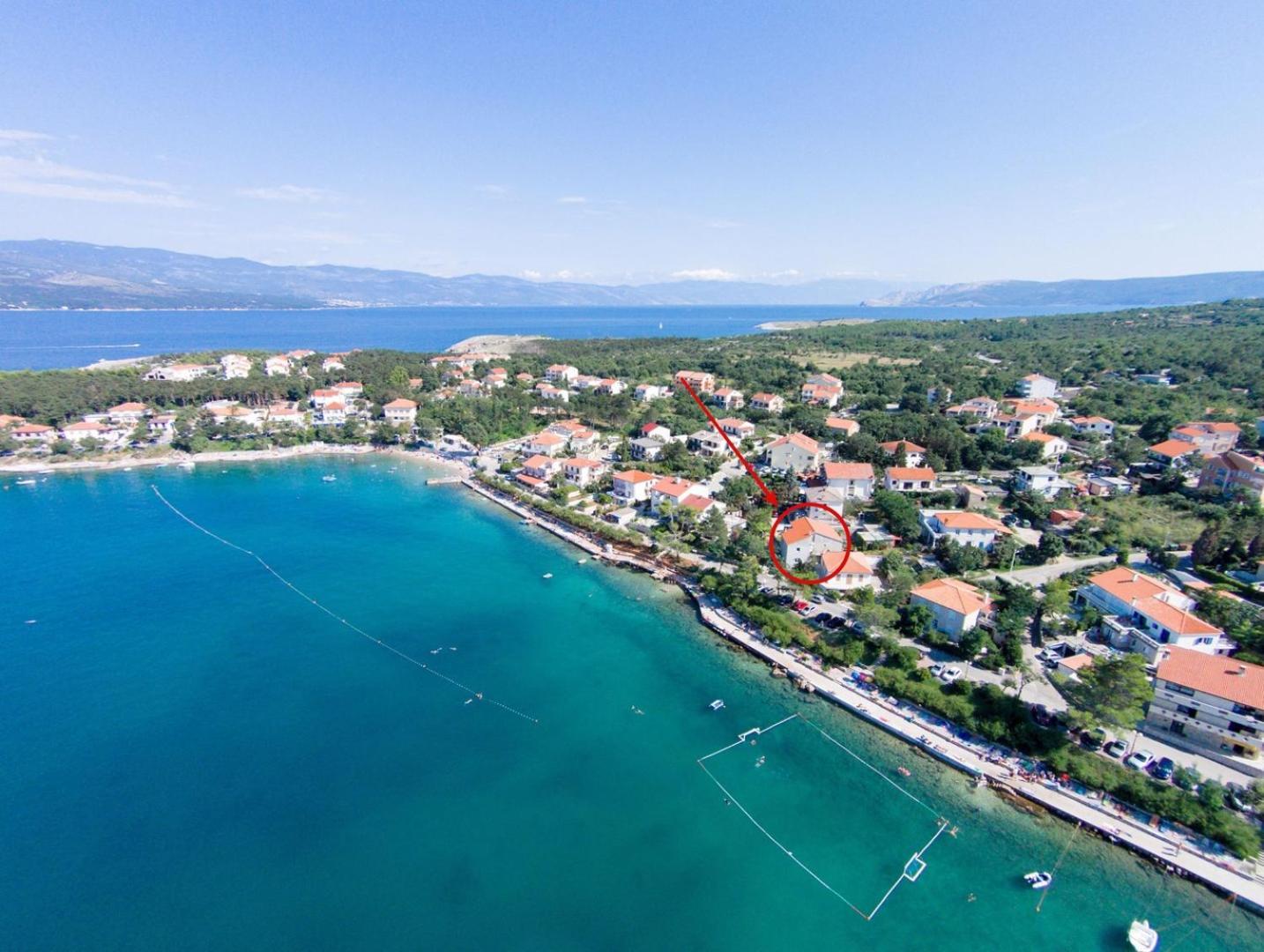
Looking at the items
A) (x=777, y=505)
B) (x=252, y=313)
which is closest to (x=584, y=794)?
(x=777, y=505)

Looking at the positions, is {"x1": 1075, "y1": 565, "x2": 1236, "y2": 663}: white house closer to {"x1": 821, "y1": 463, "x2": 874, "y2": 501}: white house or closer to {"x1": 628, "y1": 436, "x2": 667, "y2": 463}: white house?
{"x1": 821, "y1": 463, "x2": 874, "y2": 501}: white house

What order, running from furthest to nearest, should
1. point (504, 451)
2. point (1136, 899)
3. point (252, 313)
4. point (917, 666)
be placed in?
point (252, 313), point (504, 451), point (917, 666), point (1136, 899)

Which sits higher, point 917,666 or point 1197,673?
point 1197,673

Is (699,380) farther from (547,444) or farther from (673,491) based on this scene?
(673,491)

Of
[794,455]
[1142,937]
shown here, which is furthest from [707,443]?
[1142,937]

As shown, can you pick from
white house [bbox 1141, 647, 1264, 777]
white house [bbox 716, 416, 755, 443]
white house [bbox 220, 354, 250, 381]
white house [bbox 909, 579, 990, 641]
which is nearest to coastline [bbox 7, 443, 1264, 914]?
white house [bbox 1141, 647, 1264, 777]

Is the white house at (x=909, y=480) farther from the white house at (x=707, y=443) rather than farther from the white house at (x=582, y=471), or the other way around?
the white house at (x=582, y=471)

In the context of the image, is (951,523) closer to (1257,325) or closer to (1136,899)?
(1136,899)
